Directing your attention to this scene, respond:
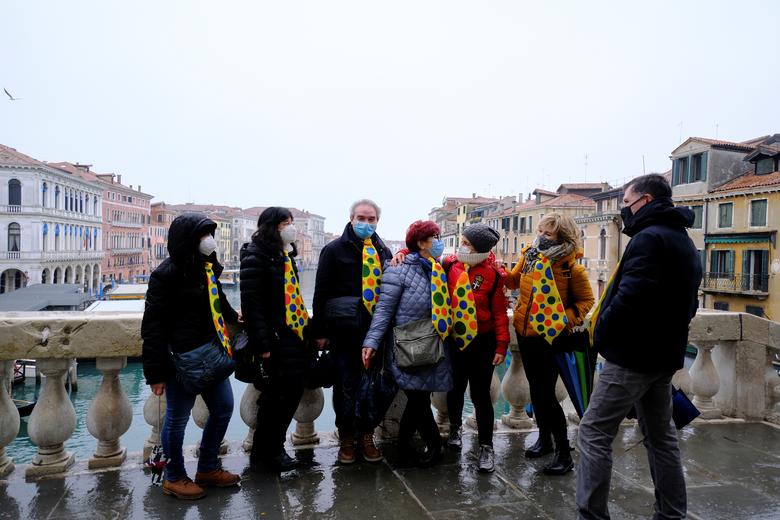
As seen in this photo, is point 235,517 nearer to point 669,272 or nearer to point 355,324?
point 355,324

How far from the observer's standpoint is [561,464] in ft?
11.0

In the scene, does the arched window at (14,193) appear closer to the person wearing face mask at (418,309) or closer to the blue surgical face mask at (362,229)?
the blue surgical face mask at (362,229)

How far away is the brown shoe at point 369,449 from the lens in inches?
137

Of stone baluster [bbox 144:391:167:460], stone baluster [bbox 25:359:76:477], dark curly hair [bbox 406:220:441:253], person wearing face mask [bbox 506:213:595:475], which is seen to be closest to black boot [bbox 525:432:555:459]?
person wearing face mask [bbox 506:213:595:475]

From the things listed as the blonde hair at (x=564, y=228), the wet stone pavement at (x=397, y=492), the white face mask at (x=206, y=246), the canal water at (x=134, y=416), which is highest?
the blonde hair at (x=564, y=228)

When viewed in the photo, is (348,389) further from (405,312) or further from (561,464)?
(561,464)

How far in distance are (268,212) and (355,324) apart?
0.84 m

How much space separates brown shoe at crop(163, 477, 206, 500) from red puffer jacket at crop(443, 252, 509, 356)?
181cm

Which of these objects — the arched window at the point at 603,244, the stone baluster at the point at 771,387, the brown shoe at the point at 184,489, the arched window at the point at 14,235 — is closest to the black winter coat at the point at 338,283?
the brown shoe at the point at 184,489

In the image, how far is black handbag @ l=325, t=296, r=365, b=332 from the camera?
3404 mm

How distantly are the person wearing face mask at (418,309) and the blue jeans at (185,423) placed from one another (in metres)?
0.83

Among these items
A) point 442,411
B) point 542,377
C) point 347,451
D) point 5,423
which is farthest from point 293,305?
point 5,423

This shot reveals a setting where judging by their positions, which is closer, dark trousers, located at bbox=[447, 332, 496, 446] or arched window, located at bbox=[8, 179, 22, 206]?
dark trousers, located at bbox=[447, 332, 496, 446]

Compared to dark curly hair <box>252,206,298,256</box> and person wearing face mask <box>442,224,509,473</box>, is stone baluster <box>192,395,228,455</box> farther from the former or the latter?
person wearing face mask <box>442,224,509,473</box>
